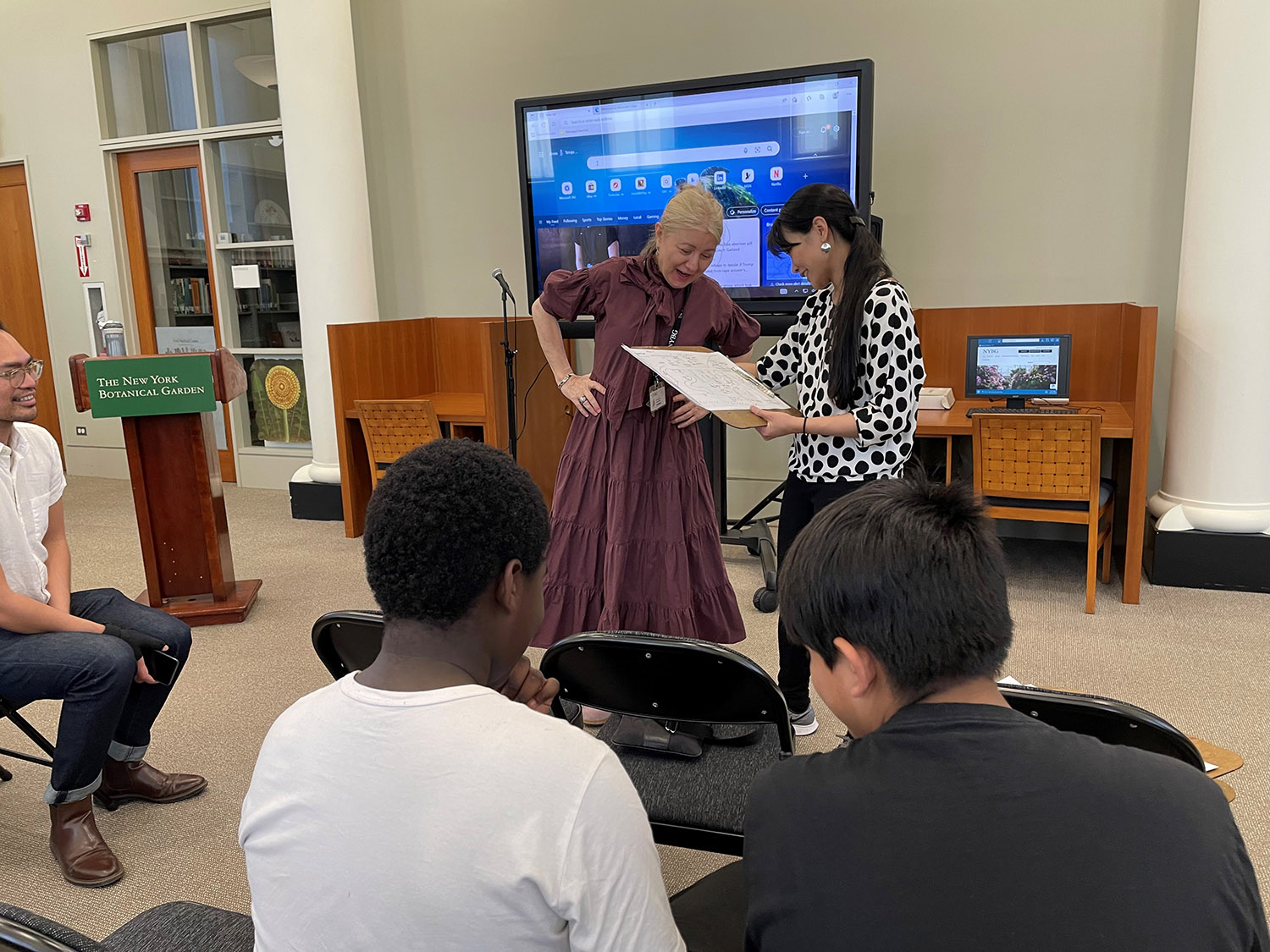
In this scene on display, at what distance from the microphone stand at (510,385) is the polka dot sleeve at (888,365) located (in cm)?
238

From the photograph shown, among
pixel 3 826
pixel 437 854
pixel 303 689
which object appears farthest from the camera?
pixel 303 689

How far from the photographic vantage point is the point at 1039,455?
3623mm

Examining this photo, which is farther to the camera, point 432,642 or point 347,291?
point 347,291

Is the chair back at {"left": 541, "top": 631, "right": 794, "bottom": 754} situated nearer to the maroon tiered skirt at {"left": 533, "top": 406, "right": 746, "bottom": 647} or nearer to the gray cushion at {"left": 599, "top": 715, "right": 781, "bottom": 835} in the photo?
A: the gray cushion at {"left": 599, "top": 715, "right": 781, "bottom": 835}

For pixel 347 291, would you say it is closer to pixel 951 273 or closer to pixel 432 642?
pixel 951 273

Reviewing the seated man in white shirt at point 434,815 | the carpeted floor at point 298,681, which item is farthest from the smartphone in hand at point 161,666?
the seated man in white shirt at point 434,815

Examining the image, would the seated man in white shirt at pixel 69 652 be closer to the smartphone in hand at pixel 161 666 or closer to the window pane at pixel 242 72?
the smartphone in hand at pixel 161 666

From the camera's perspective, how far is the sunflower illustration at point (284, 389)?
6.27 meters

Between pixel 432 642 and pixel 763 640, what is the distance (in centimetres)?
273

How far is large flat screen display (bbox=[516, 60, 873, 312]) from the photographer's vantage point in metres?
Answer: 4.15

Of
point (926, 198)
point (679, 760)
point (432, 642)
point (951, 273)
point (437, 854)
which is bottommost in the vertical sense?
point (679, 760)

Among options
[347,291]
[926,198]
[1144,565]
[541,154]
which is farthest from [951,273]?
[347,291]

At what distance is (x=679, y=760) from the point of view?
1781mm

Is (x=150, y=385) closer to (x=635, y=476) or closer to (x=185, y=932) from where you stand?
(x=635, y=476)
